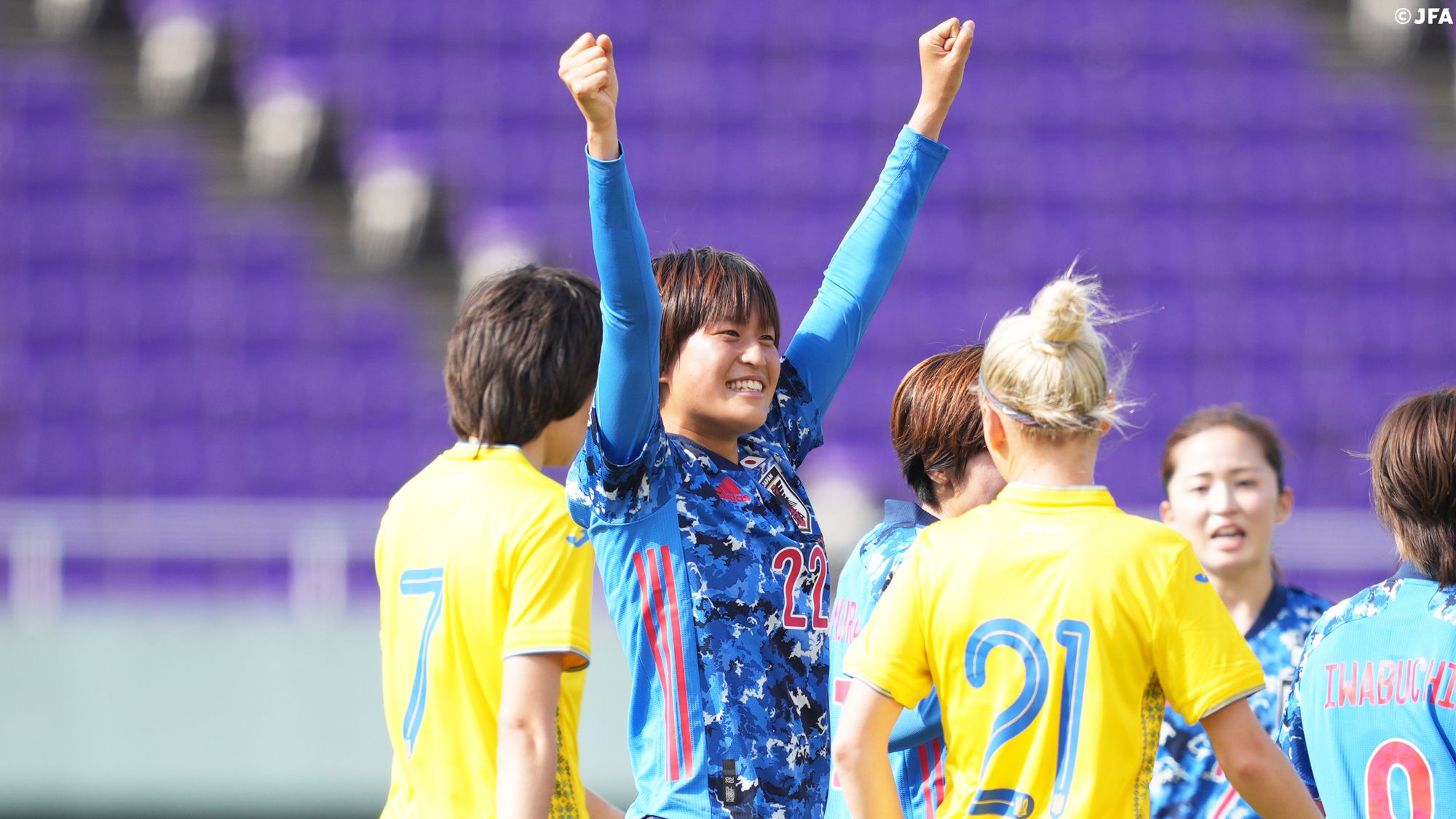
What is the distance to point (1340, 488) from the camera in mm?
8727

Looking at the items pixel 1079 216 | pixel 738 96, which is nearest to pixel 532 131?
pixel 738 96

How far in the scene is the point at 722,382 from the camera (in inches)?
87.2

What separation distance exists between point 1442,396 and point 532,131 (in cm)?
801

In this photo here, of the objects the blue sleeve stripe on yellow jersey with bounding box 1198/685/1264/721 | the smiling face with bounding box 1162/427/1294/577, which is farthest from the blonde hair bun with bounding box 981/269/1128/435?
the smiling face with bounding box 1162/427/1294/577

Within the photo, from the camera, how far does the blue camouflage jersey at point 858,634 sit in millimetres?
2273

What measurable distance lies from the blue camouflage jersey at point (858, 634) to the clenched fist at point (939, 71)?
0.65m

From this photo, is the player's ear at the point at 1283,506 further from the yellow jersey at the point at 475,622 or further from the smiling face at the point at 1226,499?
the yellow jersey at the point at 475,622

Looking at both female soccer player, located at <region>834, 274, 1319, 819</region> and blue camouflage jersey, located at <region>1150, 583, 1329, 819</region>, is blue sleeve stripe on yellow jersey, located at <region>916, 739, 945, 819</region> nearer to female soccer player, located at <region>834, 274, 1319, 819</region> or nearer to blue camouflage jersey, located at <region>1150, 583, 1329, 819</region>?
female soccer player, located at <region>834, 274, 1319, 819</region>

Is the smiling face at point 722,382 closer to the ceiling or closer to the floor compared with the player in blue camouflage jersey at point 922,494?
closer to the ceiling

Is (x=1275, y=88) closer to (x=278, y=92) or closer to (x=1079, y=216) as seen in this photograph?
A: (x=1079, y=216)

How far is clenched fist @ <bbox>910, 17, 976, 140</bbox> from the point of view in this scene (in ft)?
8.64

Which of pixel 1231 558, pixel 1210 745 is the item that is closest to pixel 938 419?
pixel 1210 745

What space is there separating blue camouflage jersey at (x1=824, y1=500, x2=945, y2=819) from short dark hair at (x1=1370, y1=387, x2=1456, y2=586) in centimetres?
68

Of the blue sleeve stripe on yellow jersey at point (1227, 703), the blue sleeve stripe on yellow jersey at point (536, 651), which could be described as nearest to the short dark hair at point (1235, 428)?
the blue sleeve stripe on yellow jersey at point (1227, 703)
